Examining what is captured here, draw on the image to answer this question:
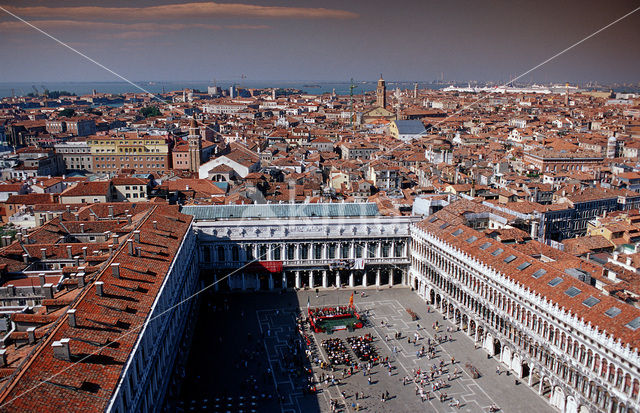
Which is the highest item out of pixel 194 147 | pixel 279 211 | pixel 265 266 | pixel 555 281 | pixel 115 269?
pixel 194 147

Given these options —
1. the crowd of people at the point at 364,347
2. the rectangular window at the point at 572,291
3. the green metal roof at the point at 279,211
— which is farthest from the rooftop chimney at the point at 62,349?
the green metal roof at the point at 279,211

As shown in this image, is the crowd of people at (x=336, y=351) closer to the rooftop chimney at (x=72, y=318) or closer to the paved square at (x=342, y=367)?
the paved square at (x=342, y=367)

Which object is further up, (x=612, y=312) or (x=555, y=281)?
(x=555, y=281)

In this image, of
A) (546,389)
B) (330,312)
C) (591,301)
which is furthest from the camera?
(330,312)

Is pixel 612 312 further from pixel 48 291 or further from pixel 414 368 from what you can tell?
pixel 48 291

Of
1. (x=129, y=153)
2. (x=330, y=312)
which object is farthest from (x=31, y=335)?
(x=129, y=153)

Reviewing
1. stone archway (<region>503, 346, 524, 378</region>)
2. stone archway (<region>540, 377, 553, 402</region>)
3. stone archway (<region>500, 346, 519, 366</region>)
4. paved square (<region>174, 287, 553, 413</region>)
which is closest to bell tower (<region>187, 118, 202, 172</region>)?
paved square (<region>174, 287, 553, 413</region>)

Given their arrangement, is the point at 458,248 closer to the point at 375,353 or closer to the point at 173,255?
the point at 375,353
